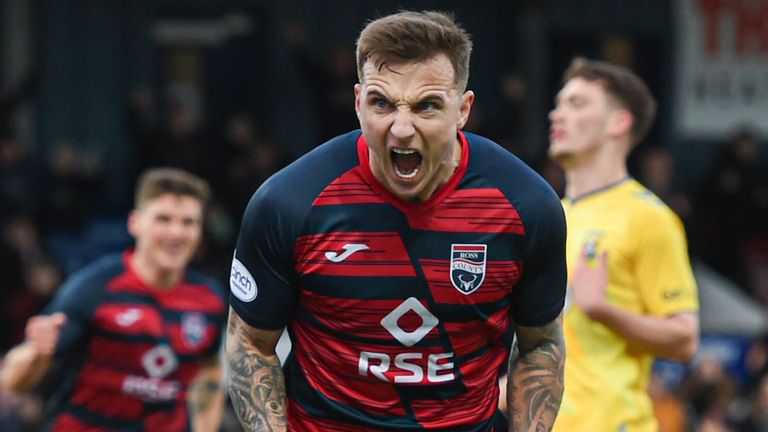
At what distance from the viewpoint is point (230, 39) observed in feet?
48.6

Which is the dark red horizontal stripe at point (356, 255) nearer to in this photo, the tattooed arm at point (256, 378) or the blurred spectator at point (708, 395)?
the tattooed arm at point (256, 378)

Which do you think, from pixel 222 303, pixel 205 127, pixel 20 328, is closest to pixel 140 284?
pixel 222 303

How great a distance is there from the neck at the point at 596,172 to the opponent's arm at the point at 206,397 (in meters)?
2.15

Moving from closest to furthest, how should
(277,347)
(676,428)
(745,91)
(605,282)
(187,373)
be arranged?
1. (277,347)
2. (605,282)
3. (187,373)
4. (676,428)
5. (745,91)

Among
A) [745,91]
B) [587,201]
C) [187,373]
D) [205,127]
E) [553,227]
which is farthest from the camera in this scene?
[745,91]

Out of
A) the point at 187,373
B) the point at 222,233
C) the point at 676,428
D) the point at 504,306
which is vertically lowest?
the point at 676,428

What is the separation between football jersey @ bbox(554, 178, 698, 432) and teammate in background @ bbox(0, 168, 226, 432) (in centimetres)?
211

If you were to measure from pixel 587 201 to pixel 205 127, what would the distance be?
827 centimetres

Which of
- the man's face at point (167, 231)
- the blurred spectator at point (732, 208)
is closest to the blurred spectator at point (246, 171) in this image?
the blurred spectator at point (732, 208)

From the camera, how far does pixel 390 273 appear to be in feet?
13.2

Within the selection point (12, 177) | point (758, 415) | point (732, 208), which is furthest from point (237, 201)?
point (732, 208)

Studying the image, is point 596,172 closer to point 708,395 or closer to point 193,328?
point 193,328

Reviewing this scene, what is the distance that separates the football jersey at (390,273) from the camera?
13.1 ft

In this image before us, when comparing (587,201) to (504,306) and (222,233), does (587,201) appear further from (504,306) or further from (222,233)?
(222,233)
